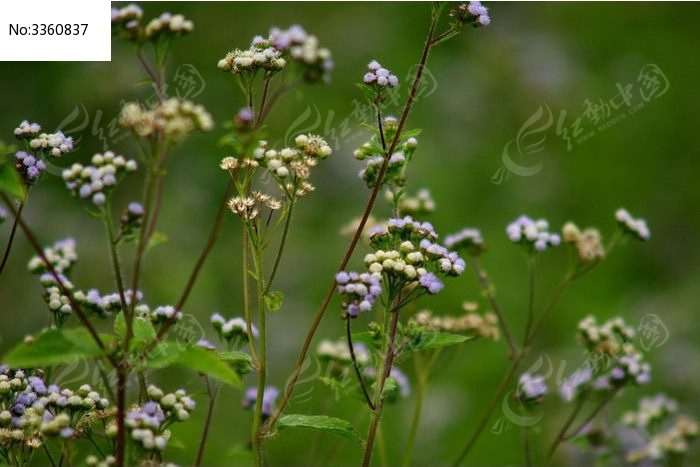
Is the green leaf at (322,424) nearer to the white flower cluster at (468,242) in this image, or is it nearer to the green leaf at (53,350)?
the green leaf at (53,350)

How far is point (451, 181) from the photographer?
8.86 meters

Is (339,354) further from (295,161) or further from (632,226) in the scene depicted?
(632,226)

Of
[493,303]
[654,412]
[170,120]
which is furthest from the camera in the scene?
[654,412]

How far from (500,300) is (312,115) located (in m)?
3.23

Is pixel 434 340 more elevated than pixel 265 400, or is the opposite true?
pixel 434 340

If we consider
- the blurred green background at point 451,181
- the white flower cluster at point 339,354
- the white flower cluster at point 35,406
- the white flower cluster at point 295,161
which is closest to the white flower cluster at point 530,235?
the white flower cluster at point 339,354

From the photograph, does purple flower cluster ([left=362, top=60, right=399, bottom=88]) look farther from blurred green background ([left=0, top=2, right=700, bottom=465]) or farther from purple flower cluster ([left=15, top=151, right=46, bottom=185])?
blurred green background ([left=0, top=2, right=700, bottom=465])

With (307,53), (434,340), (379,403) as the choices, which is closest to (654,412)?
(434,340)

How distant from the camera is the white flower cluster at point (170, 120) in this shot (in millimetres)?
2371

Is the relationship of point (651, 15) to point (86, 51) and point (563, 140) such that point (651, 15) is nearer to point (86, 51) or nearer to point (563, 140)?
point (563, 140)

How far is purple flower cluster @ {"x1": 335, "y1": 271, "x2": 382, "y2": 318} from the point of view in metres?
2.77

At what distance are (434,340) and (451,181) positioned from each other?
5971mm

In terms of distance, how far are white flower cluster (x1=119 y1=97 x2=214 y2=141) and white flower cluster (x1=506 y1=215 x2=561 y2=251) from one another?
7.15 ft

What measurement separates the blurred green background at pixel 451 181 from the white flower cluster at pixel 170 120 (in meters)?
3.85
